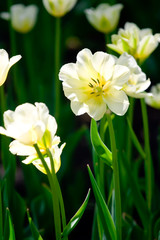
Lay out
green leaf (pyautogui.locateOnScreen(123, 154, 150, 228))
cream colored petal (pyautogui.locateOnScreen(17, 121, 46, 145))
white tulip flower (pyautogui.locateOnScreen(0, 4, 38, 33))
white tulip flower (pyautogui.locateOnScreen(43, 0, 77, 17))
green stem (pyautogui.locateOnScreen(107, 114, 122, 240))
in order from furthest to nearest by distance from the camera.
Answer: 1. white tulip flower (pyautogui.locateOnScreen(0, 4, 38, 33))
2. white tulip flower (pyautogui.locateOnScreen(43, 0, 77, 17))
3. green leaf (pyautogui.locateOnScreen(123, 154, 150, 228))
4. green stem (pyautogui.locateOnScreen(107, 114, 122, 240))
5. cream colored petal (pyautogui.locateOnScreen(17, 121, 46, 145))

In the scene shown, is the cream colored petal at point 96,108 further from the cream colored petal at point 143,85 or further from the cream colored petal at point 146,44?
the cream colored petal at point 146,44

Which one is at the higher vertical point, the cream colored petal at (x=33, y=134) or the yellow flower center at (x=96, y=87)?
the yellow flower center at (x=96, y=87)

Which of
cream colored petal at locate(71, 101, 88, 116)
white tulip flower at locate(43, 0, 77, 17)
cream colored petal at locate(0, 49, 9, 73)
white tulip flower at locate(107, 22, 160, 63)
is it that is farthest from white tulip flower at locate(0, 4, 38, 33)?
cream colored petal at locate(71, 101, 88, 116)

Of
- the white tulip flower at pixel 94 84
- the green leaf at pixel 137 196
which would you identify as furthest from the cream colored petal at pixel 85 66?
the green leaf at pixel 137 196

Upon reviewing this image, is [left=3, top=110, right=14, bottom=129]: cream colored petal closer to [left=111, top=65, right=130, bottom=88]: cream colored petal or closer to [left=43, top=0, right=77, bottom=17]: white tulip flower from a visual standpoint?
[left=111, top=65, right=130, bottom=88]: cream colored petal

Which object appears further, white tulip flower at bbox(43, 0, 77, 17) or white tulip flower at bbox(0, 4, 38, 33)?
white tulip flower at bbox(0, 4, 38, 33)

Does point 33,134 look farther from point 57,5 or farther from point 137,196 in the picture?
point 57,5

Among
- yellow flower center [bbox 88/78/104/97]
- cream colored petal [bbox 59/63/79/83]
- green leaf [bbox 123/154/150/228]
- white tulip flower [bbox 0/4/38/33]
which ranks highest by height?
white tulip flower [bbox 0/4/38/33]

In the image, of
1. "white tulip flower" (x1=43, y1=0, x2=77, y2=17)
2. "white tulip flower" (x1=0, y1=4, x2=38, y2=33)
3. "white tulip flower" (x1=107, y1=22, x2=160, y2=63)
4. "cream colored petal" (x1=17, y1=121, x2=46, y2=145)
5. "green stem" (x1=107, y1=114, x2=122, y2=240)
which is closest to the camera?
"cream colored petal" (x1=17, y1=121, x2=46, y2=145)
